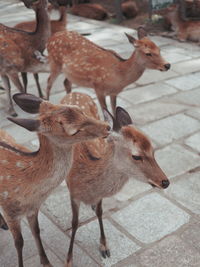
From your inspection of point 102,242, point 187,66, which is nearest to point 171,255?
point 102,242

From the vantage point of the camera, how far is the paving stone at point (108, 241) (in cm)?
325

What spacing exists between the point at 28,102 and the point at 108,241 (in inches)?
65.2

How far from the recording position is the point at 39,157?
8.45 feet

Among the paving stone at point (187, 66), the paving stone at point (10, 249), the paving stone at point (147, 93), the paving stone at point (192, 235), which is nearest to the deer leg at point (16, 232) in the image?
the paving stone at point (10, 249)

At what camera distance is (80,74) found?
523 cm

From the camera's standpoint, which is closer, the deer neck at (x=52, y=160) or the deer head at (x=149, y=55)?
the deer neck at (x=52, y=160)

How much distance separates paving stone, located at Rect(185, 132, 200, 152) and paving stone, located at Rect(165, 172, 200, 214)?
0.60 meters

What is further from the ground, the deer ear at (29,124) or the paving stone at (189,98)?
the deer ear at (29,124)

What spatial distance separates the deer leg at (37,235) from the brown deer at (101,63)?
2592mm

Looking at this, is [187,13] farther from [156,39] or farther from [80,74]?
[80,74]

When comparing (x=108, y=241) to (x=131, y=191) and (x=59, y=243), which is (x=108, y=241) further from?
(x=131, y=191)

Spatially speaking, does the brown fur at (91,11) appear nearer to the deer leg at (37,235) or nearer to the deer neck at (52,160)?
the deer leg at (37,235)

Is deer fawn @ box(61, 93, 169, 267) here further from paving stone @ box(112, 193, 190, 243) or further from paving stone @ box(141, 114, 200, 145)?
paving stone @ box(141, 114, 200, 145)

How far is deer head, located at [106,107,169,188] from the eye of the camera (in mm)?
2551
